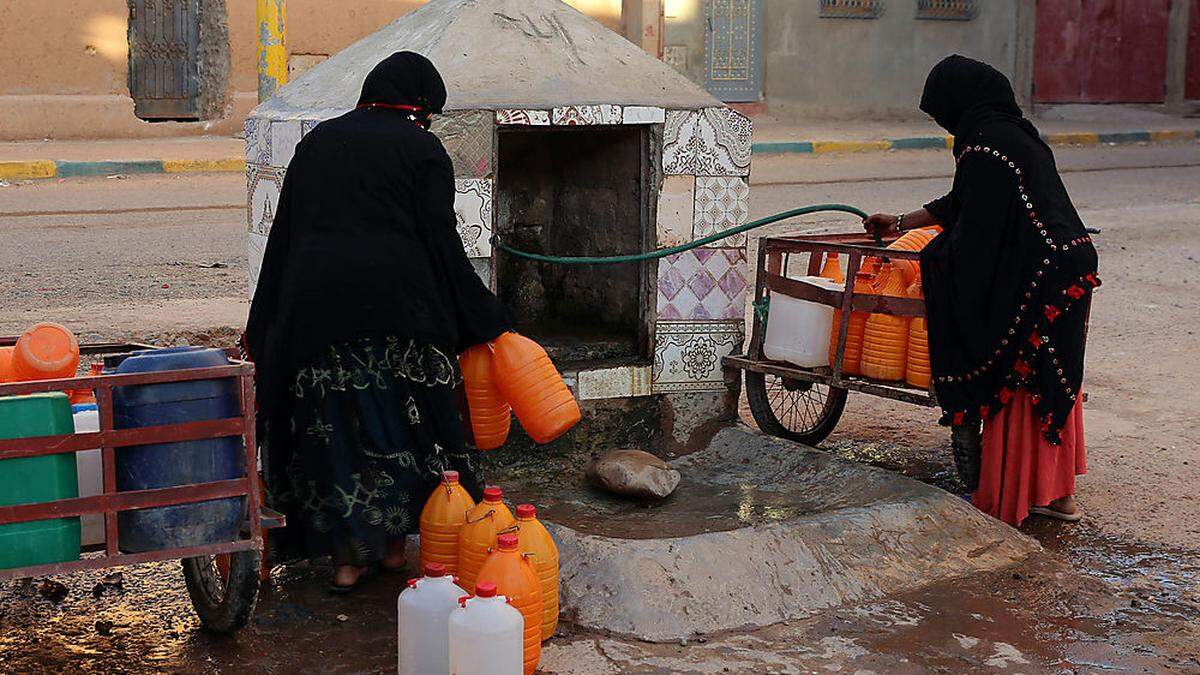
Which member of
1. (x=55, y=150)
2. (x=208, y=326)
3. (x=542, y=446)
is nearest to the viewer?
(x=542, y=446)

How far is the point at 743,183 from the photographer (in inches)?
217

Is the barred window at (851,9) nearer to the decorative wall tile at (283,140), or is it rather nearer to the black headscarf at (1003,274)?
the black headscarf at (1003,274)

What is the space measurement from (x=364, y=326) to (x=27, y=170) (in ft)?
33.8

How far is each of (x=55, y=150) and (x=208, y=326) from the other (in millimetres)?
8086

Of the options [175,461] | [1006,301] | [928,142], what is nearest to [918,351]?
[1006,301]

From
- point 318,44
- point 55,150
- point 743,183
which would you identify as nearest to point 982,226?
point 743,183

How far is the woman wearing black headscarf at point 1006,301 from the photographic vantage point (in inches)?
187

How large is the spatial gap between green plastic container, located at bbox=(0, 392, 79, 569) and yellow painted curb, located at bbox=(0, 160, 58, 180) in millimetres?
10741

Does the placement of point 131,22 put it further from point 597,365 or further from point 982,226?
point 982,226

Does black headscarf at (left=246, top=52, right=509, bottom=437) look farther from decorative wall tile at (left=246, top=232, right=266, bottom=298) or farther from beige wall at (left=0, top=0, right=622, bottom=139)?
beige wall at (left=0, top=0, right=622, bottom=139)

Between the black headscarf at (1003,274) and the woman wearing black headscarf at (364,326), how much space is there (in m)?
1.66

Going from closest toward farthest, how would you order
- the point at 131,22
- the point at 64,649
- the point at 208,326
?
1. the point at 64,649
2. the point at 208,326
3. the point at 131,22

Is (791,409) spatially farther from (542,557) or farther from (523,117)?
A: (542,557)

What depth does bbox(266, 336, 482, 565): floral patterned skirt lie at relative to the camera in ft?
Answer: 13.4
